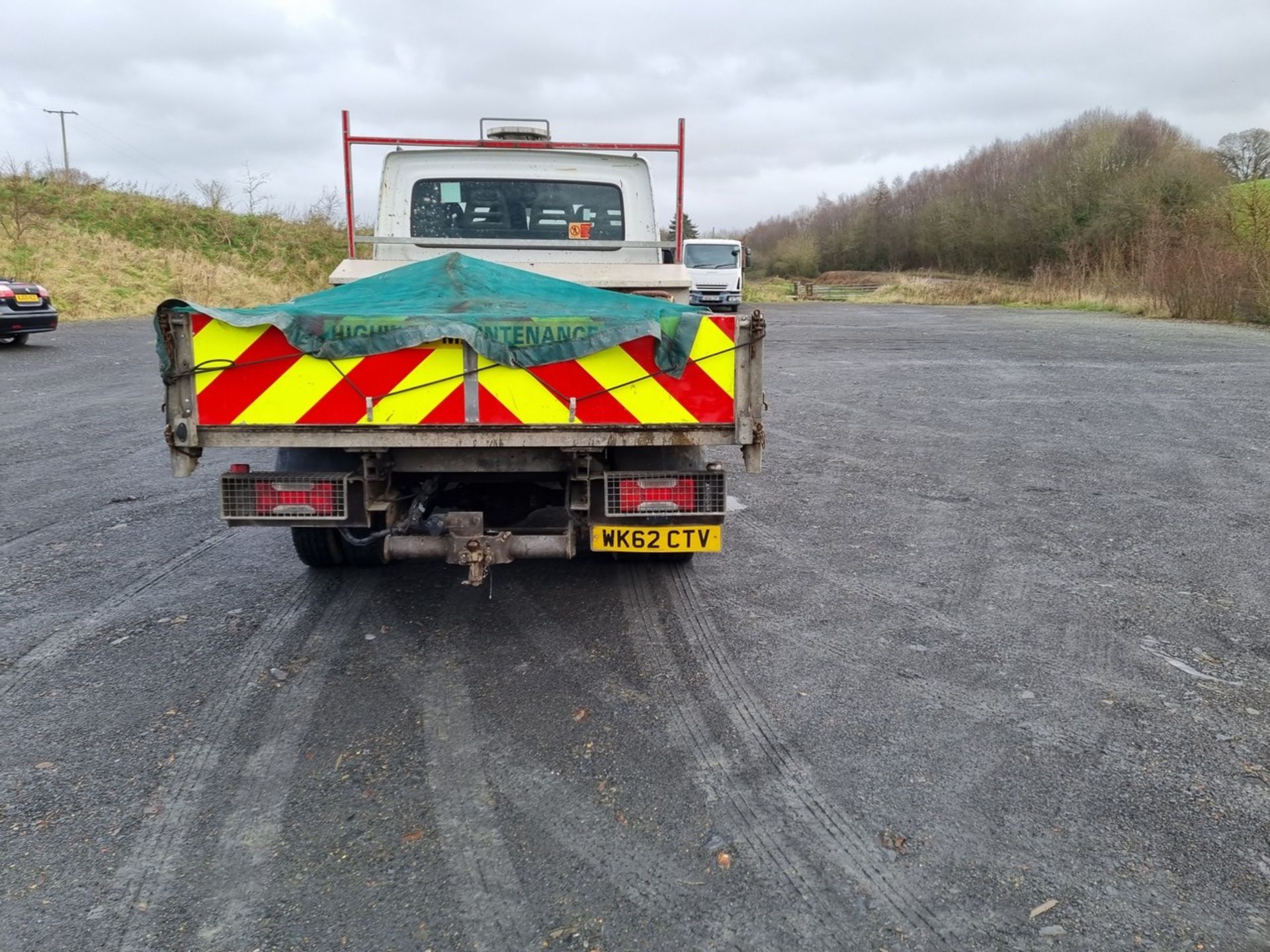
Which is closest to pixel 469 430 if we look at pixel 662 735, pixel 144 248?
pixel 662 735

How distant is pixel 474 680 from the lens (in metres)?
3.75

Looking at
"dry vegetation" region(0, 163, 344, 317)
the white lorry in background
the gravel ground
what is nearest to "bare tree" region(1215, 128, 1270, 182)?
the white lorry in background

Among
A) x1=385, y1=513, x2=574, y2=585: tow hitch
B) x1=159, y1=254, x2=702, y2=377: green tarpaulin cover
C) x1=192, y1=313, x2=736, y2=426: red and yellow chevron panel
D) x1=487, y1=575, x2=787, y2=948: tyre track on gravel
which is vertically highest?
x1=159, y1=254, x2=702, y2=377: green tarpaulin cover

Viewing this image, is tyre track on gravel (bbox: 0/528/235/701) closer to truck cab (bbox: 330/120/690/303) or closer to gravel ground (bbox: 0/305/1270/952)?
gravel ground (bbox: 0/305/1270/952)

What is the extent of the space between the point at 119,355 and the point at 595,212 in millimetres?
11734

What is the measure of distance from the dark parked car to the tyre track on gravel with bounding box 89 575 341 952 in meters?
13.6

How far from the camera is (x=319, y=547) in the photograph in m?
4.82

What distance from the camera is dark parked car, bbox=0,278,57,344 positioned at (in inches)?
584

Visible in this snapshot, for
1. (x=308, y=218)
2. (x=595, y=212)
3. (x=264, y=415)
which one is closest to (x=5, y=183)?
(x=308, y=218)

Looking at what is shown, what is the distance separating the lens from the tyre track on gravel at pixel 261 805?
2.37m

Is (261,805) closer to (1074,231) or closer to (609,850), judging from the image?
(609,850)

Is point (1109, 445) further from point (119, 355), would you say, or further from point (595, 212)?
point (119, 355)

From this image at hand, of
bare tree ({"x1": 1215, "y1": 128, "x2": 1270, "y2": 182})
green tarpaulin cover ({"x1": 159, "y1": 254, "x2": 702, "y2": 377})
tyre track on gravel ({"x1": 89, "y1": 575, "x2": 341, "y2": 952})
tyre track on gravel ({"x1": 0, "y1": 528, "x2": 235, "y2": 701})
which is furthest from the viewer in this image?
bare tree ({"x1": 1215, "y1": 128, "x2": 1270, "y2": 182})

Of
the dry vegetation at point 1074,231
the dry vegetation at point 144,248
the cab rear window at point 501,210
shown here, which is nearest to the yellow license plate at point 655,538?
the cab rear window at point 501,210
